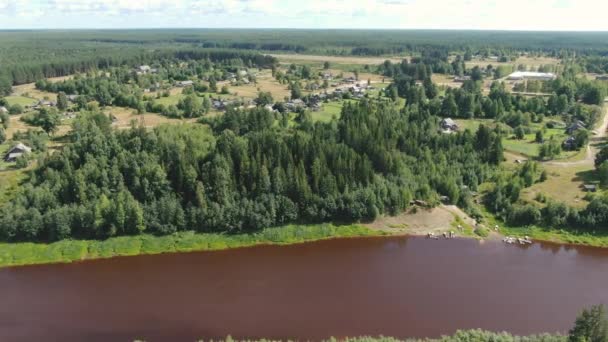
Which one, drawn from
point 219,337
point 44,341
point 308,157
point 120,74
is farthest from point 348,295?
point 120,74

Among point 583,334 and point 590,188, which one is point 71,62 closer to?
point 590,188

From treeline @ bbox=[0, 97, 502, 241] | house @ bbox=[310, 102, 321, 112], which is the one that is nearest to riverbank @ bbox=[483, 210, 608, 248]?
treeline @ bbox=[0, 97, 502, 241]

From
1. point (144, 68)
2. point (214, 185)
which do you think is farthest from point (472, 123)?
point (144, 68)

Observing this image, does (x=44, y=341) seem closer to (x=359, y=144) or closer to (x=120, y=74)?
(x=359, y=144)

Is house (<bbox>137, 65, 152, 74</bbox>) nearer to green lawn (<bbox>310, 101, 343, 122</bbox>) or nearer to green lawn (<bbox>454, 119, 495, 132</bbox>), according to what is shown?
green lawn (<bbox>310, 101, 343, 122</bbox>)

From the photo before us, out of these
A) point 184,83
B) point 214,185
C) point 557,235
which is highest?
point 184,83

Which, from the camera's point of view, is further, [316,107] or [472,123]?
[316,107]

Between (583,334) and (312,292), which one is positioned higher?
(583,334)
